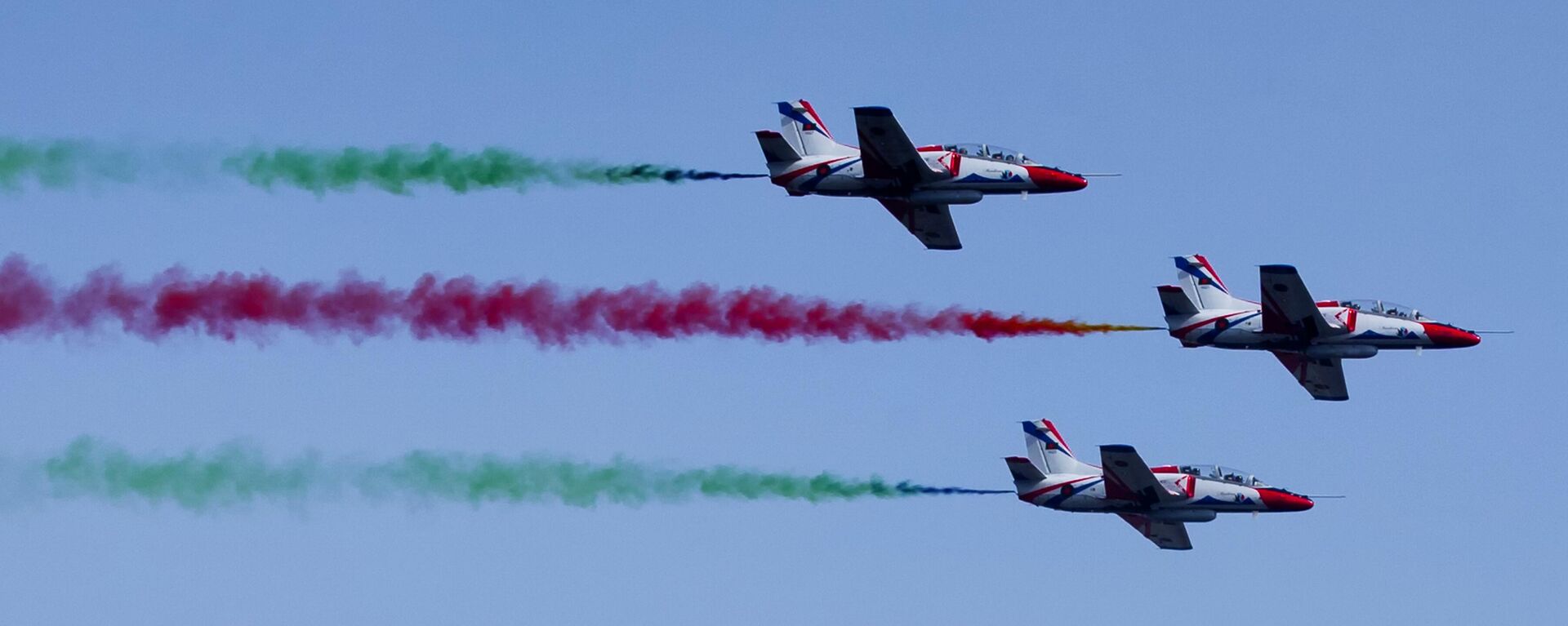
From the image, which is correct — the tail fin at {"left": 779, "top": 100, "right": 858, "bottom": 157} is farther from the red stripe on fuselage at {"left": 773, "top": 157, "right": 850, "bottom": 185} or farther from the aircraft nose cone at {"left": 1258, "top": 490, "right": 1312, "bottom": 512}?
the aircraft nose cone at {"left": 1258, "top": 490, "right": 1312, "bottom": 512}

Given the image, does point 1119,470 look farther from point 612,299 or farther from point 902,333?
point 612,299

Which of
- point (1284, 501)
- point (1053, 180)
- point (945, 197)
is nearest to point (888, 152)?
point (945, 197)

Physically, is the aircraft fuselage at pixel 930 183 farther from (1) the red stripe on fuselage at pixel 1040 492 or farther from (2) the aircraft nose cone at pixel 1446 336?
(2) the aircraft nose cone at pixel 1446 336

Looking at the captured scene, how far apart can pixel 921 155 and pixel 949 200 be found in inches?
61.6

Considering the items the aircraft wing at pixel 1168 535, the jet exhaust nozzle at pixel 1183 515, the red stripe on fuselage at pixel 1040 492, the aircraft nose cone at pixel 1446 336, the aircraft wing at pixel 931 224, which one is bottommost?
the aircraft wing at pixel 1168 535

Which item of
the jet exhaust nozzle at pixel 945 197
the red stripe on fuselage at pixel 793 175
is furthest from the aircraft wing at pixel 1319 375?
the red stripe on fuselage at pixel 793 175

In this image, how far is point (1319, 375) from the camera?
81.1m

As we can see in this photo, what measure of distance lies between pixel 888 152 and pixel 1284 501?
17748 millimetres

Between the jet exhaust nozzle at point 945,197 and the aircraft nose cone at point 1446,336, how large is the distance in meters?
14.8

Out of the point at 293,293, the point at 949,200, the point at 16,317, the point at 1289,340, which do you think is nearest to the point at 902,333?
the point at 949,200

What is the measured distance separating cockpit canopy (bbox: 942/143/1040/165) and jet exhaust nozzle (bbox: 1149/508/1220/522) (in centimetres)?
1178

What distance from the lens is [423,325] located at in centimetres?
6525

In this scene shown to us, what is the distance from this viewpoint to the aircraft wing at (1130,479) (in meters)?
73.4

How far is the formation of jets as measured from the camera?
227 ft
